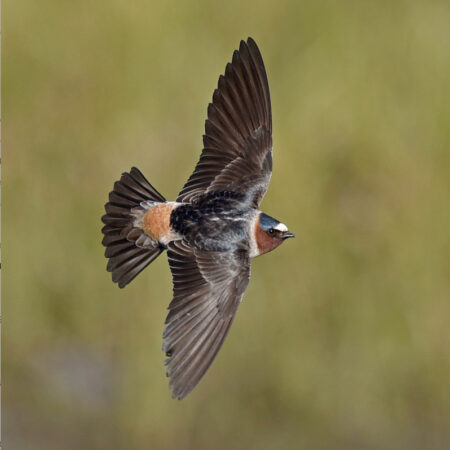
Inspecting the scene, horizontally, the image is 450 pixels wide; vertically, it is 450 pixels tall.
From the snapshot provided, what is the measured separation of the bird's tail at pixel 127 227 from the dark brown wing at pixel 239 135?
14cm

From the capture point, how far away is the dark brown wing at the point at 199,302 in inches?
153

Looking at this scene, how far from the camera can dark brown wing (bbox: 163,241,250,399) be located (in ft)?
12.7

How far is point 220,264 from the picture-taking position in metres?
4.04

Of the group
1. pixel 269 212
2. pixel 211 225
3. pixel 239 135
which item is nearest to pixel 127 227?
pixel 211 225

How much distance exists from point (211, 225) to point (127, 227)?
14.6 inches

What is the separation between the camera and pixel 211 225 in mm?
3982

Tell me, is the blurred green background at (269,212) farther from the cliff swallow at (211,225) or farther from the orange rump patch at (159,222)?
the orange rump patch at (159,222)

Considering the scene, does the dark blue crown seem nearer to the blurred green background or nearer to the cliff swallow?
the cliff swallow

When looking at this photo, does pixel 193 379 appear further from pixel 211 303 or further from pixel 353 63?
pixel 353 63

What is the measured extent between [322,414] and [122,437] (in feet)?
3.44

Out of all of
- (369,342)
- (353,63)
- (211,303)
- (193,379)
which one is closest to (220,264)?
(211,303)

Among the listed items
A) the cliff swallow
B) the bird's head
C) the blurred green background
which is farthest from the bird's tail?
the blurred green background

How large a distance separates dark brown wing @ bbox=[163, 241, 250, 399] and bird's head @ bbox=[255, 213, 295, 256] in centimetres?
12

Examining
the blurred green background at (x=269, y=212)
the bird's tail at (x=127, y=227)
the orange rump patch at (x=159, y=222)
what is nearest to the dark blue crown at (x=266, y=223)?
the orange rump patch at (x=159, y=222)
